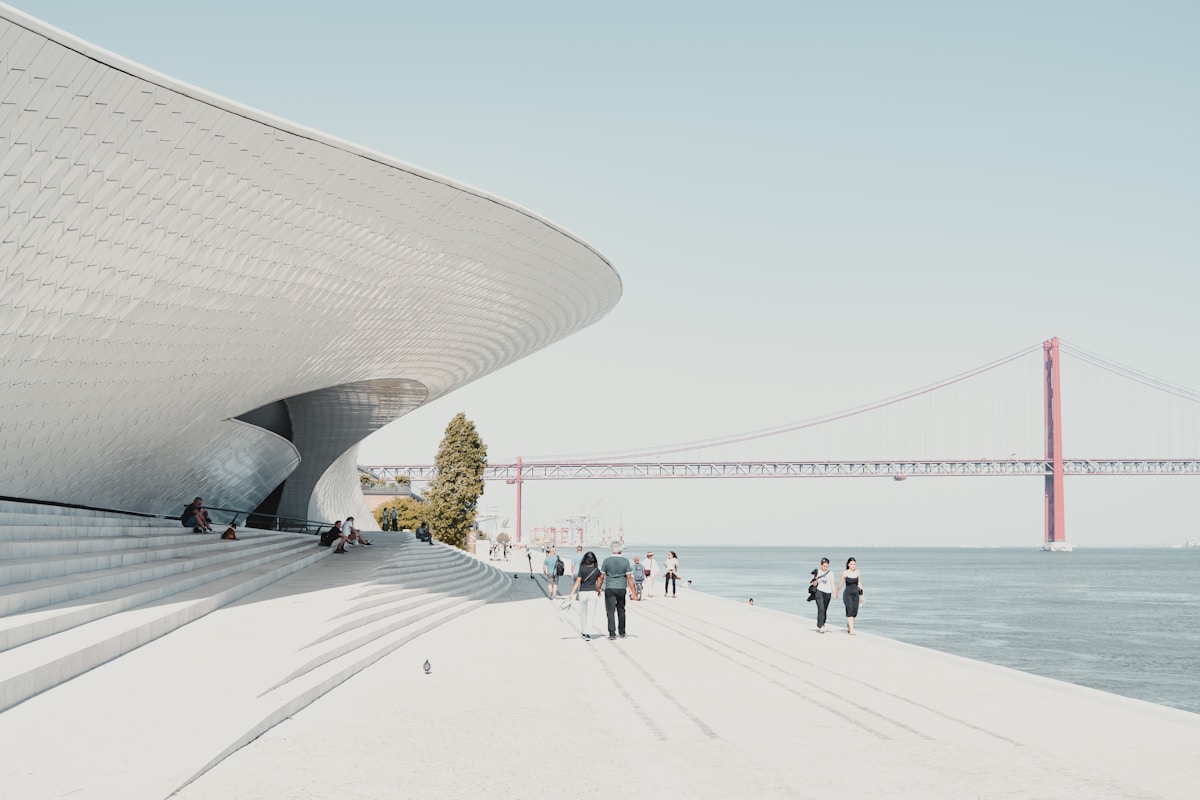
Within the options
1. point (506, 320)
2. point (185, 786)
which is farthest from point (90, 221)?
point (506, 320)

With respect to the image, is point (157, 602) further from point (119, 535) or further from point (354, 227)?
point (354, 227)

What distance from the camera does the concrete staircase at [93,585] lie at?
23.2ft

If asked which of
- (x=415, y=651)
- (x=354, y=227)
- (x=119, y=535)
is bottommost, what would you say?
(x=415, y=651)

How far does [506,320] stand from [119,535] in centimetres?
909

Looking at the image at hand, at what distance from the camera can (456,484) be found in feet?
130

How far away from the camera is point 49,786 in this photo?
4.84m

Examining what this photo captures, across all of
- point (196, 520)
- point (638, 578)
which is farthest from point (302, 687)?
point (638, 578)

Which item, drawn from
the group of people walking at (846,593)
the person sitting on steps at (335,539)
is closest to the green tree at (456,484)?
the person sitting on steps at (335,539)

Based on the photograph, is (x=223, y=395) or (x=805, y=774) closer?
(x=805, y=774)

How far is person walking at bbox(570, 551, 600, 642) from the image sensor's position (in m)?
12.2

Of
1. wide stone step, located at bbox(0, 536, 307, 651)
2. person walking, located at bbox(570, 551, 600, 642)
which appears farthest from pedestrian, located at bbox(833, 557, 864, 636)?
wide stone step, located at bbox(0, 536, 307, 651)

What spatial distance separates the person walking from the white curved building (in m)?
4.82

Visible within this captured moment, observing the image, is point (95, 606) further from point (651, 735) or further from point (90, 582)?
point (651, 735)

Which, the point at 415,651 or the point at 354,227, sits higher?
the point at 354,227
